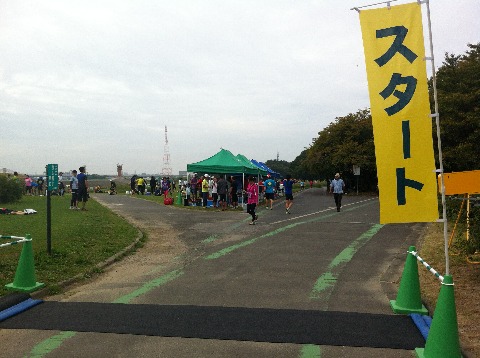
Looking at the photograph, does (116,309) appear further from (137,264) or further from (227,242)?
(227,242)

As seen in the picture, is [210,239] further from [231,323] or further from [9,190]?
[9,190]

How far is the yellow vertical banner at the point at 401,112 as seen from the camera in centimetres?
495

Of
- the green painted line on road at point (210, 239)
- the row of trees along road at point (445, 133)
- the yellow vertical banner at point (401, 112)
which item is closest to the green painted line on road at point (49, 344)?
the yellow vertical banner at point (401, 112)

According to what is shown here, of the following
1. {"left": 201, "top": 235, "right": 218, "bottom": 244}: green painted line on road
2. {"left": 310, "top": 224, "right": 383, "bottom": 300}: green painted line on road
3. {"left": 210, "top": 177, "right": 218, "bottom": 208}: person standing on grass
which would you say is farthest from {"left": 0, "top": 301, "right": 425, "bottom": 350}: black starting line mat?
{"left": 210, "top": 177, "right": 218, "bottom": 208}: person standing on grass

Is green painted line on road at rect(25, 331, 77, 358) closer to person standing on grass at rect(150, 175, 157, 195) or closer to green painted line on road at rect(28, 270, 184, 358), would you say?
green painted line on road at rect(28, 270, 184, 358)

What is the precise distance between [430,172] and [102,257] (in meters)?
6.86

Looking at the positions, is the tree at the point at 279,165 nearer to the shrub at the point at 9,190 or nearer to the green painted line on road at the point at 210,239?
the shrub at the point at 9,190

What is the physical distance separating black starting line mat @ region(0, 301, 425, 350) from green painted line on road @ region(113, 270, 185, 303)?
12.2 inches

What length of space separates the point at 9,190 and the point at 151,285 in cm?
1850

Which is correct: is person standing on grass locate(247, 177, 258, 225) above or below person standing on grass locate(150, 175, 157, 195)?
below

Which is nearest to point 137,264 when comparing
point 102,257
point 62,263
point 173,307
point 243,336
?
point 102,257

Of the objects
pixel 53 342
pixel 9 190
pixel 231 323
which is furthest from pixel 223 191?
pixel 53 342

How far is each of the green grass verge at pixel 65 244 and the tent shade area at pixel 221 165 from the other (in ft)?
22.5

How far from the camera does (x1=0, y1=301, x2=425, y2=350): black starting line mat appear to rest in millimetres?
4652
